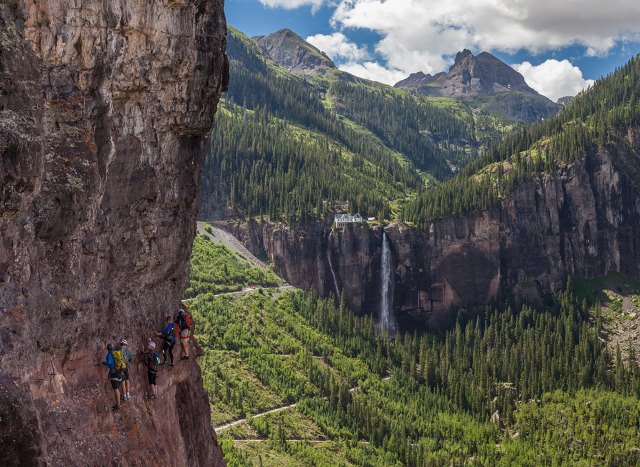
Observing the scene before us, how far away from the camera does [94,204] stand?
102 ft

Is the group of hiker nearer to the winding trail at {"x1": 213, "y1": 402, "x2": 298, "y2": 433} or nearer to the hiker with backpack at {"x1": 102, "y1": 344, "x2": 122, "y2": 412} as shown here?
the hiker with backpack at {"x1": 102, "y1": 344, "x2": 122, "y2": 412}

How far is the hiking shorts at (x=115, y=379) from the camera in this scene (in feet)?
106

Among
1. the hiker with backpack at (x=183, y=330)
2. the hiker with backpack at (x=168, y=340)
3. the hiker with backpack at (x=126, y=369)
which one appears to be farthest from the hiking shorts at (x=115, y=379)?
the hiker with backpack at (x=183, y=330)

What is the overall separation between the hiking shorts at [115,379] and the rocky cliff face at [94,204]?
21.4 inches

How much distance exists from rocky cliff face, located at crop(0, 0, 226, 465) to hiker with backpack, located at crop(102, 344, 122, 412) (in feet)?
1.67

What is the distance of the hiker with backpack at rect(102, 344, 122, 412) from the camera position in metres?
32.1

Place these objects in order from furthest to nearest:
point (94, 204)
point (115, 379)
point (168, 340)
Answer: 1. point (168, 340)
2. point (115, 379)
3. point (94, 204)

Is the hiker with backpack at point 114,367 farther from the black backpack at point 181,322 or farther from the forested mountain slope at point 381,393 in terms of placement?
the forested mountain slope at point 381,393

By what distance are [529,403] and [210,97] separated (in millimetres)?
149531

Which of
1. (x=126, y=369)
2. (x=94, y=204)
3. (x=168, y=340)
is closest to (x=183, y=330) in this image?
(x=168, y=340)

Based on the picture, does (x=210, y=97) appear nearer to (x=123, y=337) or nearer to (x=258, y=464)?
(x=123, y=337)

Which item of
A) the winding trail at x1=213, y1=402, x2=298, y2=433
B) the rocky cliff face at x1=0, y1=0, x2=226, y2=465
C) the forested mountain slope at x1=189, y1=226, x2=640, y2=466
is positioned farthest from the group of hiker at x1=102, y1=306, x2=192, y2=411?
the winding trail at x1=213, y1=402, x2=298, y2=433

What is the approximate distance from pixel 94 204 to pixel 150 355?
9.19 metres

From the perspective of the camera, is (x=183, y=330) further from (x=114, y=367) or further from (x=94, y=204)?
(x=94, y=204)
